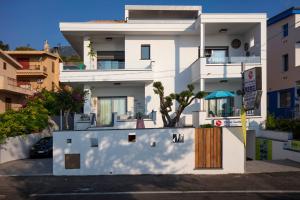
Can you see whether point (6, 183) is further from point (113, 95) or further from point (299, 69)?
point (299, 69)

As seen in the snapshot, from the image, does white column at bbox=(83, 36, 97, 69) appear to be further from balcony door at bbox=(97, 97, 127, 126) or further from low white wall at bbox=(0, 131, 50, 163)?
low white wall at bbox=(0, 131, 50, 163)

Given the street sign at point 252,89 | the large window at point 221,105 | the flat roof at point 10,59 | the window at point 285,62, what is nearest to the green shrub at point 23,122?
the flat roof at point 10,59

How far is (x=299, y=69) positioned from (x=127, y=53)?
13.5 metres

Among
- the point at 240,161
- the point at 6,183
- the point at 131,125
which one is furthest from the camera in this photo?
the point at 131,125

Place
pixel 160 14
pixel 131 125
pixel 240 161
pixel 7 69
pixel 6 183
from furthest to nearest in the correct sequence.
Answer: pixel 7 69
pixel 160 14
pixel 131 125
pixel 240 161
pixel 6 183

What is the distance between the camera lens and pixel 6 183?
11922 mm

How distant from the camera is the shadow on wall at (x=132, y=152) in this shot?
505 inches

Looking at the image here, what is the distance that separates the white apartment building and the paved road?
8.32m

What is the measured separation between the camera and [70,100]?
23328 mm

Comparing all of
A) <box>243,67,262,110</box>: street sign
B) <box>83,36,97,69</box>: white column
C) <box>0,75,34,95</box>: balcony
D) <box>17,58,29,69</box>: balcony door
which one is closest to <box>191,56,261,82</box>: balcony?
<box>243,67,262,110</box>: street sign

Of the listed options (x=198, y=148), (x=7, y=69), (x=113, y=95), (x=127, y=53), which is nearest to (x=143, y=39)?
(x=127, y=53)

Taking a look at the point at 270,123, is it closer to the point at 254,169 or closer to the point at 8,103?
the point at 254,169

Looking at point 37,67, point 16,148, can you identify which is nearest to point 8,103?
point 37,67

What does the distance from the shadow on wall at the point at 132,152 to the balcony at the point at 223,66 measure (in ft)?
27.1
